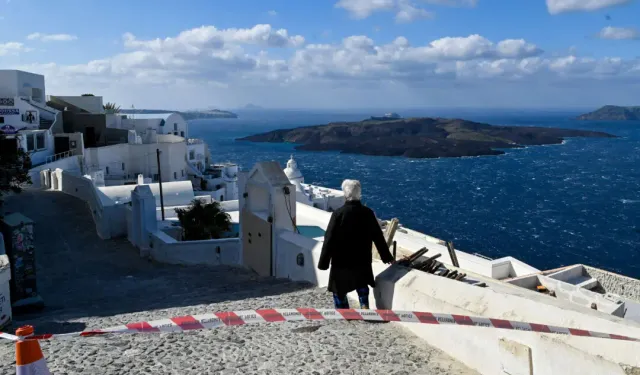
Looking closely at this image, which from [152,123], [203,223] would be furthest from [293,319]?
[152,123]

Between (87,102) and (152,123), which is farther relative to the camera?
(152,123)

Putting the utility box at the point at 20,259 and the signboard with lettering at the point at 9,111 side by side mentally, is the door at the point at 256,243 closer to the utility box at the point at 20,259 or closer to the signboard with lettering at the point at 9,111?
the utility box at the point at 20,259

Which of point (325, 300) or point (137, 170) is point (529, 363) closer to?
point (325, 300)

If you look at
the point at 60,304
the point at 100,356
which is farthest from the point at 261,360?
the point at 60,304

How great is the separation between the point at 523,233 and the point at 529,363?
164 feet

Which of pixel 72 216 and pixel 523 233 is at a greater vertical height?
pixel 72 216

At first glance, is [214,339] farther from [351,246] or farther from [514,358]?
[514,358]

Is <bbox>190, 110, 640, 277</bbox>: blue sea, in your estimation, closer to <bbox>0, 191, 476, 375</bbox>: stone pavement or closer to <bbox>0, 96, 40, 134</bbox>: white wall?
<bbox>0, 96, 40, 134</bbox>: white wall

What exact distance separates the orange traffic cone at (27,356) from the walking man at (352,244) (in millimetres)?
3334

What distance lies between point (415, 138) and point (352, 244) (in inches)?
6170

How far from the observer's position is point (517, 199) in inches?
2778

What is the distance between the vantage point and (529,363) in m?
5.03

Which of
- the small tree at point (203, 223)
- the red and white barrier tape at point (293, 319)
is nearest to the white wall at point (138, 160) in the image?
the small tree at point (203, 223)

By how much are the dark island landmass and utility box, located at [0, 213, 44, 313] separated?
120m
